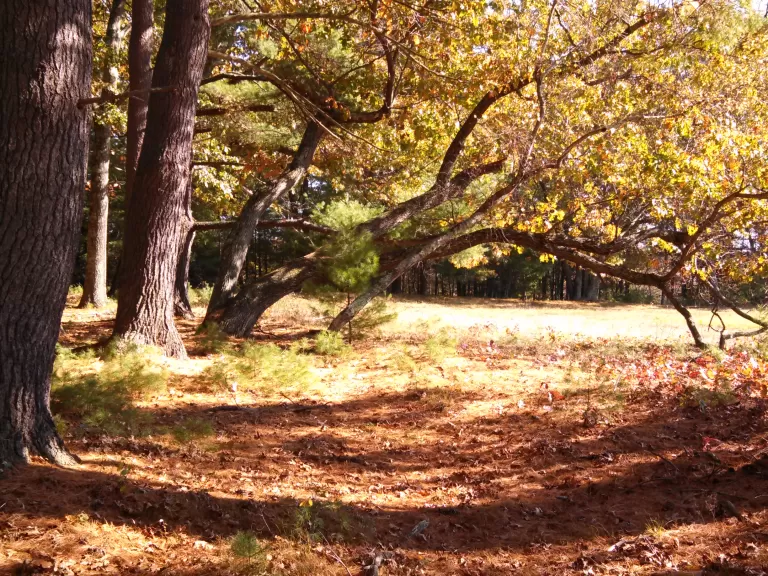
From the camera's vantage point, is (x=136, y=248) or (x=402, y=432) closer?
(x=402, y=432)

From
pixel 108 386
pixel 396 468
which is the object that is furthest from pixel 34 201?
pixel 396 468

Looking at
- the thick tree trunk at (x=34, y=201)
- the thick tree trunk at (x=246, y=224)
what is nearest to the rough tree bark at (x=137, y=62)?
the thick tree trunk at (x=246, y=224)

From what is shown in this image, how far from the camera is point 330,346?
9.30 metres

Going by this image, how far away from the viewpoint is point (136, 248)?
24.9 feet

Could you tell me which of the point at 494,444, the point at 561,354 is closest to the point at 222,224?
the point at 561,354

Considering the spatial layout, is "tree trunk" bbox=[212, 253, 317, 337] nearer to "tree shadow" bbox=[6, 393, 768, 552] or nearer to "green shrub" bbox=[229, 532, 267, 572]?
"tree shadow" bbox=[6, 393, 768, 552]

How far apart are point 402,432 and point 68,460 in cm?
340

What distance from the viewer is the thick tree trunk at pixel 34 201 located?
3.83 metres

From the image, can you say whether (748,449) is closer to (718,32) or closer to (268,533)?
(268,533)

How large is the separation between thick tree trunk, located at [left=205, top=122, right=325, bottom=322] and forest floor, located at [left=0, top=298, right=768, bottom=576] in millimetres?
2381

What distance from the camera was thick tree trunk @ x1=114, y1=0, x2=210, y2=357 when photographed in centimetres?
750

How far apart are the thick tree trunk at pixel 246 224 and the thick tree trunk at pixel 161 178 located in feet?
11.0

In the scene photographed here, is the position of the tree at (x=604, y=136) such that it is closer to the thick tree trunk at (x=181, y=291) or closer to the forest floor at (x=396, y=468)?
the forest floor at (x=396, y=468)

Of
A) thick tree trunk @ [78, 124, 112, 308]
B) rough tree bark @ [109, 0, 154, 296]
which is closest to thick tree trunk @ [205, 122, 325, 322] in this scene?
rough tree bark @ [109, 0, 154, 296]
